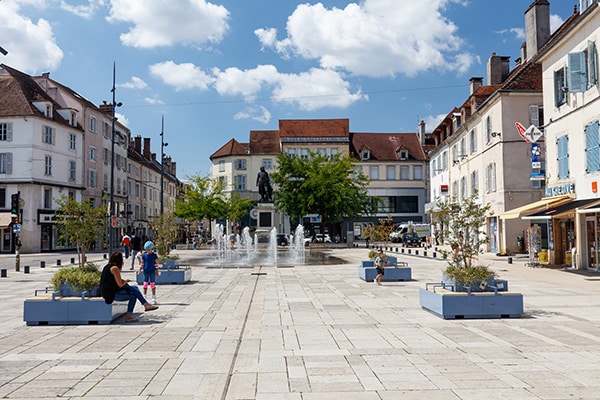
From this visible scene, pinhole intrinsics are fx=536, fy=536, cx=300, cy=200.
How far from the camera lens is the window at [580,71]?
66.6 ft

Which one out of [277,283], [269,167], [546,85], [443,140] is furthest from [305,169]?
[277,283]

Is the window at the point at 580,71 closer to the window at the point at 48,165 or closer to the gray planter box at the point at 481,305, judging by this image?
the gray planter box at the point at 481,305

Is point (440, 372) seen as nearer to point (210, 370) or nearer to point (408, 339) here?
point (408, 339)

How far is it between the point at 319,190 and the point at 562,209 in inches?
1247

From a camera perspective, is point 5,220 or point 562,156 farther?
point 5,220

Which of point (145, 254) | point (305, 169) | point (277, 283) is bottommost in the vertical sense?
point (277, 283)

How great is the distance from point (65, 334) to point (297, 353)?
4.43 m

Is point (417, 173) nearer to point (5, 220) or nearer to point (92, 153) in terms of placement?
point (92, 153)

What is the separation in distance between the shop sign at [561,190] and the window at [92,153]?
137 feet

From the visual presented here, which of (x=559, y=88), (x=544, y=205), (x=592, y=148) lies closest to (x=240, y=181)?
(x=544, y=205)

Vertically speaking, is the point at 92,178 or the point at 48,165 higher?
the point at 48,165

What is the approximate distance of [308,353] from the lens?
7.82 m

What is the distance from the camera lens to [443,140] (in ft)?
160

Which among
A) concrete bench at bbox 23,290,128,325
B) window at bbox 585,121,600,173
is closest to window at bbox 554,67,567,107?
window at bbox 585,121,600,173
